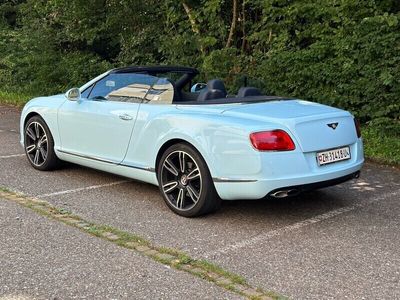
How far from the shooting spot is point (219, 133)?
4836 millimetres

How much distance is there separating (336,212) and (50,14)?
12604mm

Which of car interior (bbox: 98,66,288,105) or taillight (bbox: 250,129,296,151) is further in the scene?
car interior (bbox: 98,66,288,105)

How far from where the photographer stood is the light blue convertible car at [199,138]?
4676 mm

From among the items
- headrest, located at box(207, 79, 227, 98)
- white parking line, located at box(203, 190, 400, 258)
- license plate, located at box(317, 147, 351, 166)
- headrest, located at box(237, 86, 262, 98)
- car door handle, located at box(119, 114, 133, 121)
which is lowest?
white parking line, located at box(203, 190, 400, 258)

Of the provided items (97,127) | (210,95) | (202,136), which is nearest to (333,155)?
(202,136)

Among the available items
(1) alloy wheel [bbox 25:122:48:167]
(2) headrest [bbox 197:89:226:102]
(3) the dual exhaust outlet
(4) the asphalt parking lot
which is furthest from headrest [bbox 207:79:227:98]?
(1) alloy wheel [bbox 25:122:48:167]

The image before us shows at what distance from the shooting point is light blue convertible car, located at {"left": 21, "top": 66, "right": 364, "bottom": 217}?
184 inches

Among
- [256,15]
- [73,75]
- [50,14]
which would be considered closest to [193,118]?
[256,15]

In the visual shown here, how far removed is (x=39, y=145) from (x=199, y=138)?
2.89 m

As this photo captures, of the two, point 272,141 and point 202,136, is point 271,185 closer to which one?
point 272,141

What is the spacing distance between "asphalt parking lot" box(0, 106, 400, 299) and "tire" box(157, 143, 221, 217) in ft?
0.41

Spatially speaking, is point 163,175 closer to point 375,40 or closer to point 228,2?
point 375,40

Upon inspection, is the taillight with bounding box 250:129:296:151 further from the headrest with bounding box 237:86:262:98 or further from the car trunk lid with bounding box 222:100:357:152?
the headrest with bounding box 237:86:262:98

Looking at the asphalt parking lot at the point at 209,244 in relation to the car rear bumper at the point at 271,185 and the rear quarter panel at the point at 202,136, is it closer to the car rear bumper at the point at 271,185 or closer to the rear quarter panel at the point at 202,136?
the car rear bumper at the point at 271,185
